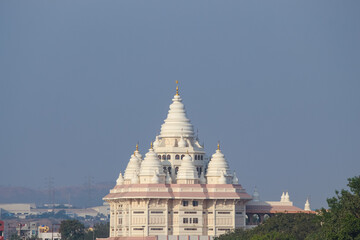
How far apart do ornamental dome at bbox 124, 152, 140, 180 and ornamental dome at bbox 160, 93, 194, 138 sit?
3.67 meters

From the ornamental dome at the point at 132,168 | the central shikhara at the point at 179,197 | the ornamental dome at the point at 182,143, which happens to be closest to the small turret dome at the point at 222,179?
the central shikhara at the point at 179,197

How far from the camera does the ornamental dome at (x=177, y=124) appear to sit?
15500 centimetres

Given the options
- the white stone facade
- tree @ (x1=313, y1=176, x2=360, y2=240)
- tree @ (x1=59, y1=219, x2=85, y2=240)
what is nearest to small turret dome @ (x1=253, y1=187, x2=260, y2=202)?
the white stone facade

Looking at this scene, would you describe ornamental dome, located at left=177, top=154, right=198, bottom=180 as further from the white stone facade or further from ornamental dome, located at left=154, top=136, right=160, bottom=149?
ornamental dome, located at left=154, top=136, right=160, bottom=149

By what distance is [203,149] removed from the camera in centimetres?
15562

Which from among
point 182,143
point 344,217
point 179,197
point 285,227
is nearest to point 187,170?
point 179,197

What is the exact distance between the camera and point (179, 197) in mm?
148125

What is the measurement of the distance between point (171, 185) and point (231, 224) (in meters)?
6.95

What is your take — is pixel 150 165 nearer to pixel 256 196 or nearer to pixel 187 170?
pixel 187 170

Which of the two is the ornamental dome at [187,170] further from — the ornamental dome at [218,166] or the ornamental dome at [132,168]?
the ornamental dome at [132,168]

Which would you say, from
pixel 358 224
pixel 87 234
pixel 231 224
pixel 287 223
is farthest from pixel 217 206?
pixel 358 224

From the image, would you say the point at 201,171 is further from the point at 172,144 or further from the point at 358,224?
the point at 358,224

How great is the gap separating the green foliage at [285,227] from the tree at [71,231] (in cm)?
3992

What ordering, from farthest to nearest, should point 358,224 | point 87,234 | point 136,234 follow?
point 87,234
point 136,234
point 358,224
